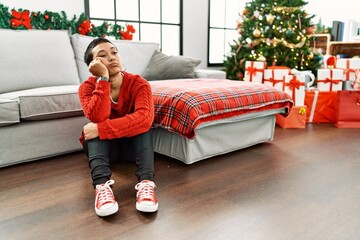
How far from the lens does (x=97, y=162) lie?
4.75 ft

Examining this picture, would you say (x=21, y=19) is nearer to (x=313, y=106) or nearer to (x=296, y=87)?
(x=296, y=87)

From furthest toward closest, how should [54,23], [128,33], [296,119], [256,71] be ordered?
[128,33], [256,71], [296,119], [54,23]

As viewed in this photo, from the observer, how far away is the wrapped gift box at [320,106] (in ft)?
10.0

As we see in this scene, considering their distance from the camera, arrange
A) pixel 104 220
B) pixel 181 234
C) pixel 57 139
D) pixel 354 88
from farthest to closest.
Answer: pixel 354 88
pixel 57 139
pixel 104 220
pixel 181 234

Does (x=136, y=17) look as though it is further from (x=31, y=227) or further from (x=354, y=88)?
(x=31, y=227)

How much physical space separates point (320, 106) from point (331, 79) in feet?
0.92

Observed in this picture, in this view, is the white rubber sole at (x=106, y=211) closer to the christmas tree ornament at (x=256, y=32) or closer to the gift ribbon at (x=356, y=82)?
the gift ribbon at (x=356, y=82)

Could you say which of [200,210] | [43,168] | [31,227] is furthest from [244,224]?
[43,168]

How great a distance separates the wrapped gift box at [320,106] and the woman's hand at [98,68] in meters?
2.22

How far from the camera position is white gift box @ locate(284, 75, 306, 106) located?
2.94 metres

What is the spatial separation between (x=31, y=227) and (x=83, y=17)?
227 centimetres

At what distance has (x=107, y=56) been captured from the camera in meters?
1.59

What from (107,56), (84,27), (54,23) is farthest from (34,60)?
(107,56)

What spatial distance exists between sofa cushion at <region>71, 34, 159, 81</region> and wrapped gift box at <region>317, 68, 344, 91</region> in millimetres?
1666
